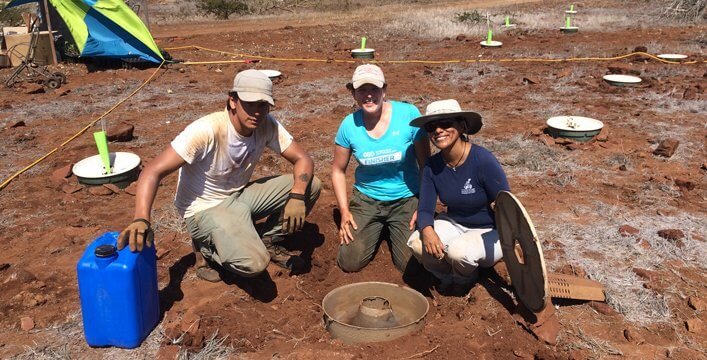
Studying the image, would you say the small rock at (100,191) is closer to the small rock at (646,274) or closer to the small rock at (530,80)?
the small rock at (646,274)

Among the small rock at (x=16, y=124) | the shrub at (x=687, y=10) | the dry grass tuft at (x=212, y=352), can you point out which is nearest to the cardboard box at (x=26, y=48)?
the small rock at (x=16, y=124)

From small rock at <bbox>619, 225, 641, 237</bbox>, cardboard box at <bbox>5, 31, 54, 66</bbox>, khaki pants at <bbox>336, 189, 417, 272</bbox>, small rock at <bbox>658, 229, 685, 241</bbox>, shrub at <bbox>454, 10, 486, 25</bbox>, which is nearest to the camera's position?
khaki pants at <bbox>336, 189, 417, 272</bbox>

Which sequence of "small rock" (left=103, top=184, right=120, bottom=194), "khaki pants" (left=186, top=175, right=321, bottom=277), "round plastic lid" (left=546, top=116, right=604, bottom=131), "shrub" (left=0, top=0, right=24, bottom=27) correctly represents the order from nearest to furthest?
1. "khaki pants" (left=186, top=175, right=321, bottom=277)
2. "small rock" (left=103, top=184, right=120, bottom=194)
3. "round plastic lid" (left=546, top=116, right=604, bottom=131)
4. "shrub" (left=0, top=0, right=24, bottom=27)

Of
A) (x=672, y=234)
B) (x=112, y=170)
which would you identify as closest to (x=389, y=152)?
(x=672, y=234)

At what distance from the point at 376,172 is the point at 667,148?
353cm

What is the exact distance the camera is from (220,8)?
906 inches

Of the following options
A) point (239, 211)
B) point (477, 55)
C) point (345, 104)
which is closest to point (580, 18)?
point (477, 55)

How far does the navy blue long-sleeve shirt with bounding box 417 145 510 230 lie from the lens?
3.11m

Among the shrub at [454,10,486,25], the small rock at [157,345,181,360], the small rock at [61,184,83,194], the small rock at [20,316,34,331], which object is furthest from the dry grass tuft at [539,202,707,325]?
the shrub at [454,10,486,25]

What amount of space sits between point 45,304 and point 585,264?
3.30 meters

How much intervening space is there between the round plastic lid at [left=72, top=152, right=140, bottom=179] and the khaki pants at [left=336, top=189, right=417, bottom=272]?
100 inches

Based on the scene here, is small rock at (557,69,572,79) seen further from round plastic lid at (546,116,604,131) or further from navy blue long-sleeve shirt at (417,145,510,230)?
navy blue long-sleeve shirt at (417,145,510,230)

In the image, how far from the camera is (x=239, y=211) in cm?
346

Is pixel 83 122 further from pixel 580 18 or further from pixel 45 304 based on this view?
pixel 580 18
